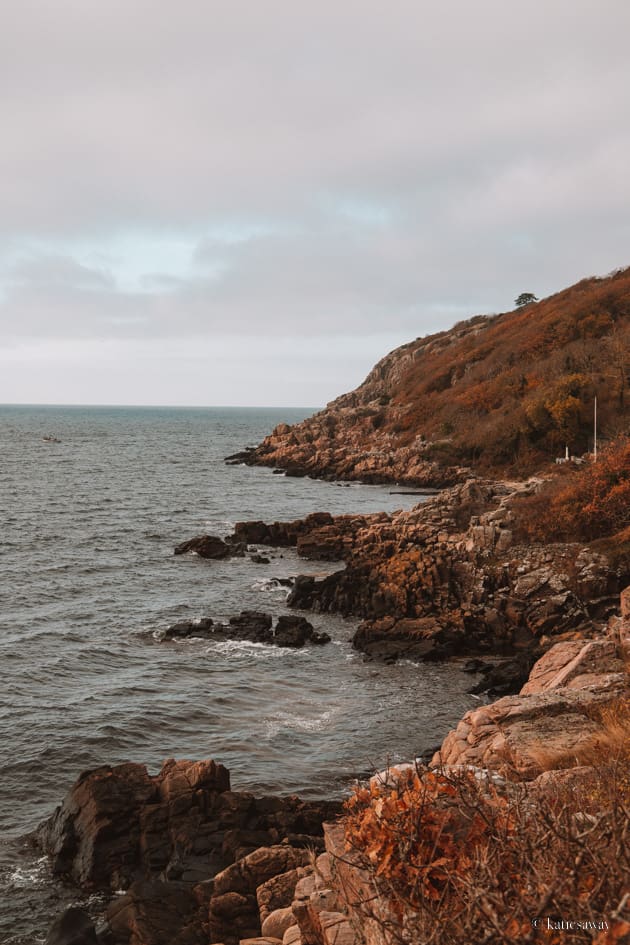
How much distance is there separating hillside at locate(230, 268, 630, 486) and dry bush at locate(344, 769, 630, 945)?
45629 mm

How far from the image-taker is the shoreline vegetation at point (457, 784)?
545 cm

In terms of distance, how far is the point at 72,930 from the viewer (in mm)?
12586

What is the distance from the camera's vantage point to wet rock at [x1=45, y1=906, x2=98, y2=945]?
12320mm

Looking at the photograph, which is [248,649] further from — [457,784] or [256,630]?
[457,784]

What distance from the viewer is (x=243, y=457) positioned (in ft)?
349

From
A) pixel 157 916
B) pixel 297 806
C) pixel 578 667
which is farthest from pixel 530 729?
pixel 157 916

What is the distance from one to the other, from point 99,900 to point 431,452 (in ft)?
205

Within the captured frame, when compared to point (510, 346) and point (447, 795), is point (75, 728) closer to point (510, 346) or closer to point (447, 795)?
point (447, 795)

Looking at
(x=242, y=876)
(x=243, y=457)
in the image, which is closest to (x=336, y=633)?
(x=242, y=876)

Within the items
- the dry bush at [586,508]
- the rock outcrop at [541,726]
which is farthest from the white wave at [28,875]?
the dry bush at [586,508]

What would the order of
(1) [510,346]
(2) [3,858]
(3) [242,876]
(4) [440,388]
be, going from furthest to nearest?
(4) [440,388], (1) [510,346], (2) [3,858], (3) [242,876]

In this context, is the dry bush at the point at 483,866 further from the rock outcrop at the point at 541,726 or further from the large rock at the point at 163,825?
the large rock at the point at 163,825

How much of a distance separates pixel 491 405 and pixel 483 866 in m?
72.9

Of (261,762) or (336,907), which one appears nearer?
(336,907)
